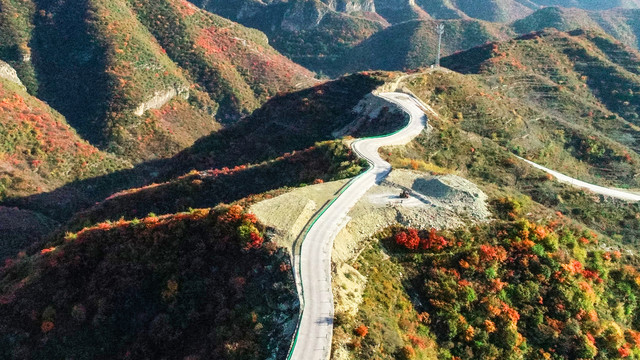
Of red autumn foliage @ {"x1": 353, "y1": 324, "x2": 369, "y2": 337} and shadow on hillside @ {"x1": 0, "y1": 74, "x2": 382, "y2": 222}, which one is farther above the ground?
red autumn foliage @ {"x1": 353, "y1": 324, "x2": 369, "y2": 337}

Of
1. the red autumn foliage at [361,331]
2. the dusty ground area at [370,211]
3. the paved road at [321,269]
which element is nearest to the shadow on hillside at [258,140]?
the paved road at [321,269]

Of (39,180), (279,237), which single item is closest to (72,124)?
(39,180)

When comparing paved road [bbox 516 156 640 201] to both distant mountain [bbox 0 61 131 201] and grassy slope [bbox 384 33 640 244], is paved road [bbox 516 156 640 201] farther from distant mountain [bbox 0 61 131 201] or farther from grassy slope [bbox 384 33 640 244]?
distant mountain [bbox 0 61 131 201]

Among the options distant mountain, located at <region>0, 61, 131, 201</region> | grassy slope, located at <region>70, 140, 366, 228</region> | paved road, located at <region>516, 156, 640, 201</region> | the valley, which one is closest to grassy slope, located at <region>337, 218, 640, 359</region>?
the valley

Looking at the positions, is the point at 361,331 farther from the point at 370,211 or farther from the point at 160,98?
the point at 160,98

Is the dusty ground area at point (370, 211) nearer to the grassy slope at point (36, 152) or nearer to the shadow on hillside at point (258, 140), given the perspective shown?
the shadow on hillside at point (258, 140)

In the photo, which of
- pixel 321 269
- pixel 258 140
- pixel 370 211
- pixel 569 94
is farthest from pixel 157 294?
pixel 569 94

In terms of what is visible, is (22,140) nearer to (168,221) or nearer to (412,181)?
(168,221)
